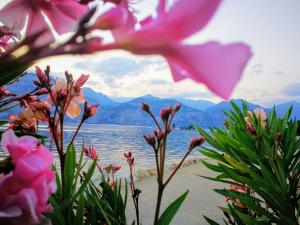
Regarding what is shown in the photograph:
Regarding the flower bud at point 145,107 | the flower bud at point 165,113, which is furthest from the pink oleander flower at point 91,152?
the flower bud at point 165,113

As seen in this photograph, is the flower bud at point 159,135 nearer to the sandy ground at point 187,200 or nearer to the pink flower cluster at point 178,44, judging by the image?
the pink flower cluster at point 178,44

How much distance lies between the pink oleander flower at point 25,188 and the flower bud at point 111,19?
7cm

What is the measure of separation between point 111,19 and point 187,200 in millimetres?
2768

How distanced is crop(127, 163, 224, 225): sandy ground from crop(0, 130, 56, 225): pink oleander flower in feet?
7.07

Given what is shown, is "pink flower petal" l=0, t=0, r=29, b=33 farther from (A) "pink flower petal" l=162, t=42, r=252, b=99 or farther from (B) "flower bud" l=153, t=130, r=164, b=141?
(B) "flower bud" l=153, t=130, r=164, b=141

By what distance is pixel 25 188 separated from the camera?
0.50 feet

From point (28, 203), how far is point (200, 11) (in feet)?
0.35

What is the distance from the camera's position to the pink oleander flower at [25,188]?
15 centimetres

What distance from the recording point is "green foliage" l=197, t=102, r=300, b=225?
1.15m

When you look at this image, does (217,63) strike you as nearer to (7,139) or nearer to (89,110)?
(7,139)

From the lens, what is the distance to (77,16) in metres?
0.16

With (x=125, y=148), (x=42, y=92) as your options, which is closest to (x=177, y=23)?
(x=42, y=92)

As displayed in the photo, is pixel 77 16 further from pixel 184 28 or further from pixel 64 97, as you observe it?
pixel 64 97

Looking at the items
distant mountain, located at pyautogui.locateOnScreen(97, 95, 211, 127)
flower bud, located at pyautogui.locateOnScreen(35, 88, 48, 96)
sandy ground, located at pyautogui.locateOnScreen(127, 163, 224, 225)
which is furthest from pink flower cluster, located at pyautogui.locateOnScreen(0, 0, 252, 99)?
distant mountain, located at pyautogui.locateOnScreen(97, 95, 211, 127)
